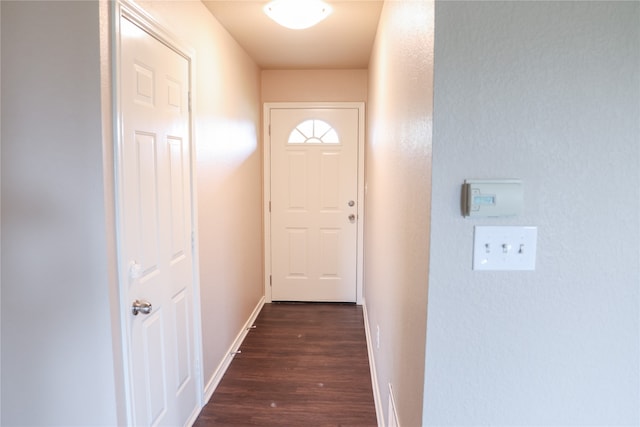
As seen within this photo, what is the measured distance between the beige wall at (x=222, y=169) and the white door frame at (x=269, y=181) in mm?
245

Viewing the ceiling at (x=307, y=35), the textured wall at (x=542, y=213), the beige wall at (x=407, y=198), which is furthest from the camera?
the ceiling at (x=307, y=35)

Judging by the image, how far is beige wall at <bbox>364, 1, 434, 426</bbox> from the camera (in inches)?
41.1

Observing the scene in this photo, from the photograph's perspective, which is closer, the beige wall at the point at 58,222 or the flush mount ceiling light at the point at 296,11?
the beige wall at the point at 58,222

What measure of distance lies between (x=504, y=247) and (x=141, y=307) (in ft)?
4.38

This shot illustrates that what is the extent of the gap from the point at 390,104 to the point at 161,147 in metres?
1.06

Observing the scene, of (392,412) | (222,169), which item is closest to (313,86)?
(222,169)

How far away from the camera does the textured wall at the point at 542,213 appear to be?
94 cm

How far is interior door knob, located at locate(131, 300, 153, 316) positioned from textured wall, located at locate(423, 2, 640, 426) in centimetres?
112

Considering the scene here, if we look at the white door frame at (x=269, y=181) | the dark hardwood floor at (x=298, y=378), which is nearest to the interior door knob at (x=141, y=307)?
the dark hardwood floor at (x=298, y=378)

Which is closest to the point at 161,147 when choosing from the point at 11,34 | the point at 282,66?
the point at 11,34

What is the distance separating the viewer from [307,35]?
9.29 ft

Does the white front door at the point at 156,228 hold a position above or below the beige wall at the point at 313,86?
below

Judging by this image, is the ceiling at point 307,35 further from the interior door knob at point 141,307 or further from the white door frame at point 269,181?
the interior door knob at point 141,307

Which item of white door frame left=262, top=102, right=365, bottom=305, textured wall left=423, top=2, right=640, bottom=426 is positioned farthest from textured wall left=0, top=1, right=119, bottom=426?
white door frame left=262, top=102, right=365, bottom=305
